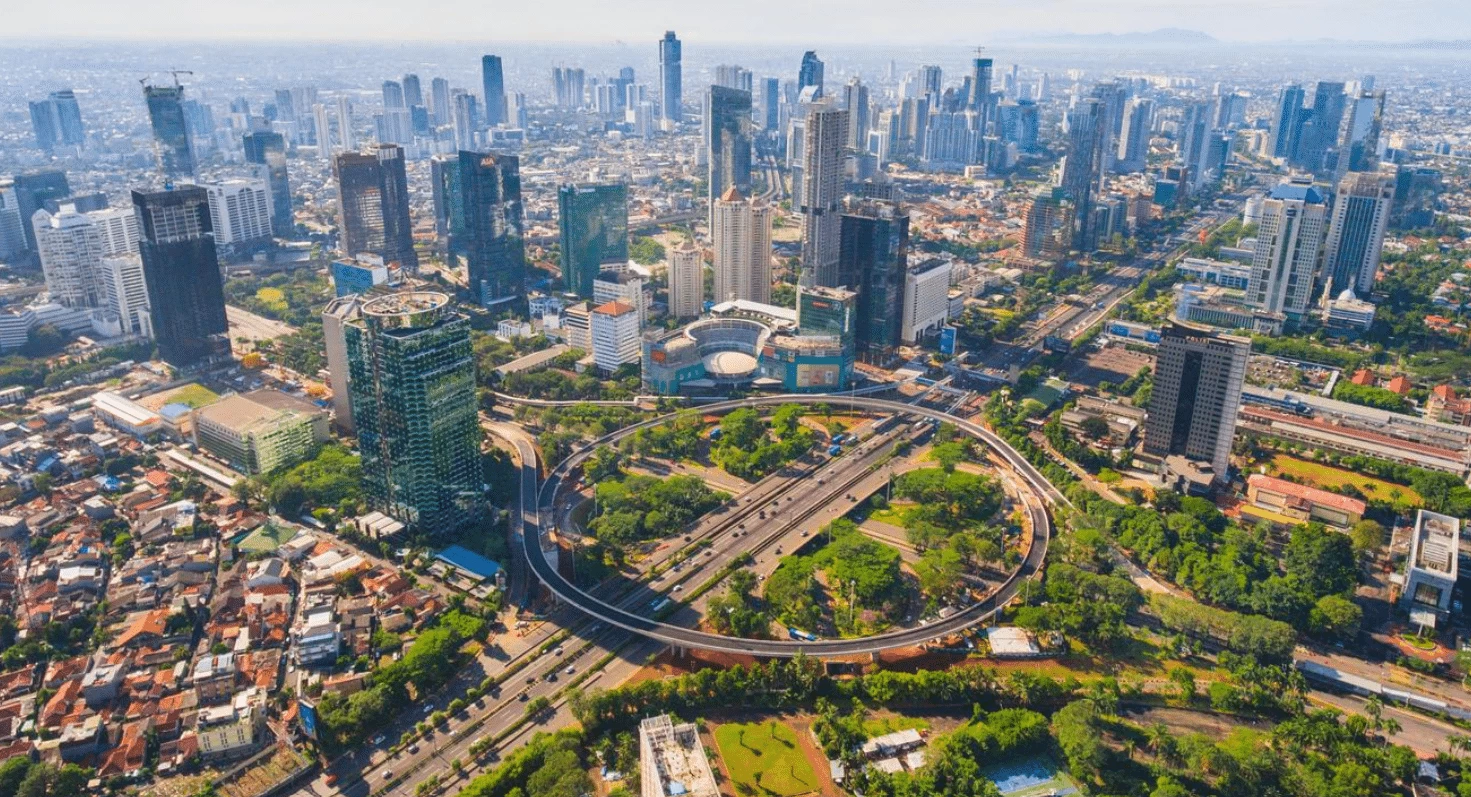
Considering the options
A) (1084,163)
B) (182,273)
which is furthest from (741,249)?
(1084,163)

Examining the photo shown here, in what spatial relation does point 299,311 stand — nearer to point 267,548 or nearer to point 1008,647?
point 267,548

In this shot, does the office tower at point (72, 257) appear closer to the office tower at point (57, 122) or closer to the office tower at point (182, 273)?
the office tower at point (182, 273)

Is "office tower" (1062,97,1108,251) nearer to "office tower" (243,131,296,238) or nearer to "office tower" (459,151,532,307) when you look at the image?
"office tower" (459,151,532,307)

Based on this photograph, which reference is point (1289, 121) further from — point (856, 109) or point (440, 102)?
point (440, 102)

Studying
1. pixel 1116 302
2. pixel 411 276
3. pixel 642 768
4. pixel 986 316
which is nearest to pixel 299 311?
pixel 411 276

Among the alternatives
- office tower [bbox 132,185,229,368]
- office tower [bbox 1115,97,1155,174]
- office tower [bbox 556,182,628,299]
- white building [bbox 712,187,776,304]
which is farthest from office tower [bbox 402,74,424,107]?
office tower [bbox 1115,97,1155,174]

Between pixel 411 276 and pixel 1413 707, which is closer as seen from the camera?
pixel 1413 707
